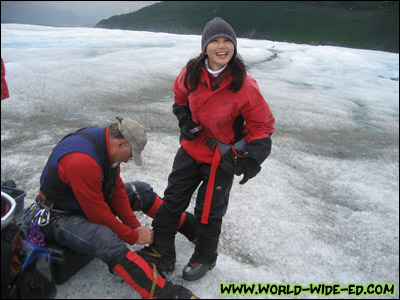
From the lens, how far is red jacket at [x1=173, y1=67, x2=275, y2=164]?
2.21 meters

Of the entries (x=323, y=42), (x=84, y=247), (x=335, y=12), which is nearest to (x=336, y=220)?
(x=84, y=247)

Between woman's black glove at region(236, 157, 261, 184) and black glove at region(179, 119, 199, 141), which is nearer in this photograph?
woman's black glove at region(236, 157, 261, 184)

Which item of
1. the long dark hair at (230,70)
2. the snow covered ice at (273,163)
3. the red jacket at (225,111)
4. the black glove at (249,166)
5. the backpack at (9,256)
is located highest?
the long dark hair at (230,70)

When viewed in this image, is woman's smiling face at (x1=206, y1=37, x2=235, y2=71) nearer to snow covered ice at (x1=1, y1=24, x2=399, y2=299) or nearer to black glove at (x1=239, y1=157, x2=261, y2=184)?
black glove at (x1=239, y1=157, x2=261, y2=184)

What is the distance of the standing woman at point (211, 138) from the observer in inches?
87.3

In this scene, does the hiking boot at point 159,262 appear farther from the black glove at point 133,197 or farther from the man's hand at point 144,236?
the black glove at point 133,197

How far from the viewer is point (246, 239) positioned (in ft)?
9.66

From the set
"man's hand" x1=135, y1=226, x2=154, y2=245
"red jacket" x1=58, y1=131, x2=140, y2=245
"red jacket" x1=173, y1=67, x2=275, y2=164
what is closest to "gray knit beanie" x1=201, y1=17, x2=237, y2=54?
"red jacket" x1=173, y1=67, x2=275, y2=164

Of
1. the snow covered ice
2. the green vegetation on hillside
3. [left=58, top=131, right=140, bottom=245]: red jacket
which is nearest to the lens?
[left=58, top=131, right=140, bottom=245]: red jacket

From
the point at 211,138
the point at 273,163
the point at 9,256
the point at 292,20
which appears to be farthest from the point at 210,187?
the point at 292,20

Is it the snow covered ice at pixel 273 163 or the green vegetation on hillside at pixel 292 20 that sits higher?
the snow covered ice at pixel 273 163

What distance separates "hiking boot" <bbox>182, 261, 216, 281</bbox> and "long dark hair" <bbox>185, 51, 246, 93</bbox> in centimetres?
136

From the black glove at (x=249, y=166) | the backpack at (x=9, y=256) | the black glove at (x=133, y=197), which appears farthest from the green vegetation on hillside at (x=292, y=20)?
the backpack at (x=9, y=256)

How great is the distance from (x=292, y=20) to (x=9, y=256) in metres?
87.2
